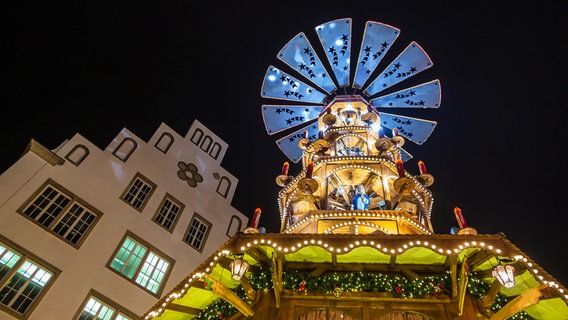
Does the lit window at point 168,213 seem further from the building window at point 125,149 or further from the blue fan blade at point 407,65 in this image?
the blue fan blade at point 407,65

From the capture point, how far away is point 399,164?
10.7m

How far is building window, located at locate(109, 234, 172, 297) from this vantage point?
660 inches

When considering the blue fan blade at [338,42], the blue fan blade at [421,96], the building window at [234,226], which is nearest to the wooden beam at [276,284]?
the blue fan blade at [338,42]

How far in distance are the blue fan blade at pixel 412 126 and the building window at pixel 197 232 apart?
1206 centimetres

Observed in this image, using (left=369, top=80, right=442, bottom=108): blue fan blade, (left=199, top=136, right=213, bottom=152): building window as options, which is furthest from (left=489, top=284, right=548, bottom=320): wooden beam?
(left=199, top=136, right=213, bottom=152): building window

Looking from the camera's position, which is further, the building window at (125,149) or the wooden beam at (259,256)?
the building window at (125,149)

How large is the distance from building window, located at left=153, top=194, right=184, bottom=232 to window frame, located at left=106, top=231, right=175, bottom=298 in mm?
1608

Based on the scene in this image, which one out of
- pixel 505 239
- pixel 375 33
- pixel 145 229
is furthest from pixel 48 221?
pixel 505 239

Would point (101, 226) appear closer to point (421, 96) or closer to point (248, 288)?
point (248, 288)

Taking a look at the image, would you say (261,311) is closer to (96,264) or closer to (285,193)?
(285,193)

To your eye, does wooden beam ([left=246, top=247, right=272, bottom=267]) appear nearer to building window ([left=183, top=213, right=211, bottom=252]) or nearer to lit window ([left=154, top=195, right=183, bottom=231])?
lit window ([left=154, top=195, right=183, bottom=231])

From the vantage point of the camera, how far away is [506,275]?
6105 mm

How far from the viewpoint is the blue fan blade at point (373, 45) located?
14.0m

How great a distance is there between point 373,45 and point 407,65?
5.02ft
